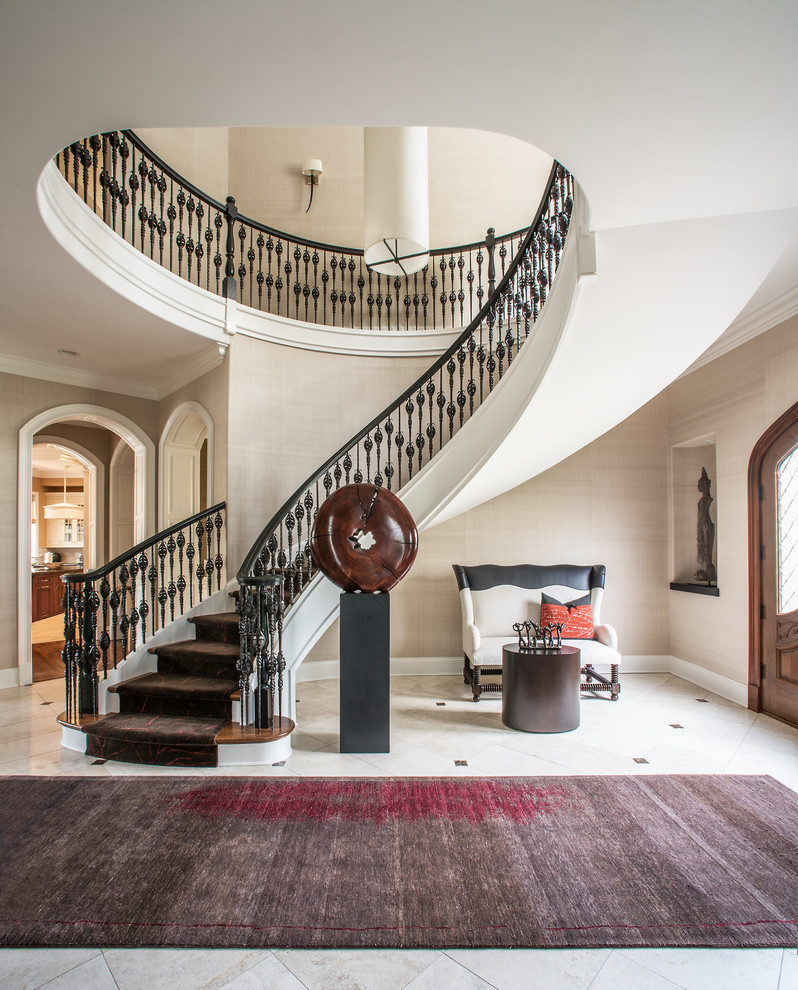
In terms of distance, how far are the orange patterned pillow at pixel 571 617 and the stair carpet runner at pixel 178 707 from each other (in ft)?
9.69

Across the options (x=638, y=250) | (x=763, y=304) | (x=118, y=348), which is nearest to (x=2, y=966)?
(x=638, y=250)

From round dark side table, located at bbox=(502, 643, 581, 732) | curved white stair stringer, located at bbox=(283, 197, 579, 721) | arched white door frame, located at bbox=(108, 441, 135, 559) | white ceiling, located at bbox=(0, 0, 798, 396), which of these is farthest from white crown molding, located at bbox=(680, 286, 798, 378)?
arched white door frame, located at bbox=(108, 441, 135, 559)

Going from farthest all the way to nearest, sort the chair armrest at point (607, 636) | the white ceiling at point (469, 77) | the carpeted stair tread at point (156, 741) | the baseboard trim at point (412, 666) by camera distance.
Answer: the baseboard trim at point (412, 666)
the chair armrest at point (607, 636)
the carpeted stair tread at point (156, 741)
the white ceiling at point (469, 77)

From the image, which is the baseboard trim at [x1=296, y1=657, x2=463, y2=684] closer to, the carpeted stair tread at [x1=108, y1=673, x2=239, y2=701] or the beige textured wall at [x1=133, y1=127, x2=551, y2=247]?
the carpeted stair tread at [x1=108, y1=673, x2=239, y2=701]

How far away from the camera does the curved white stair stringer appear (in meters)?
3.89

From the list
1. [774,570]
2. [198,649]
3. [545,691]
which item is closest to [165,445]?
[198,649]

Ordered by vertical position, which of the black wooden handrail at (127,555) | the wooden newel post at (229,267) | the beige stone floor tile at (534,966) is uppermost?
the wooden newel post at (229,267)

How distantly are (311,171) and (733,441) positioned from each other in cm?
587

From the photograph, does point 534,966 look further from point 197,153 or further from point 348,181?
point 197,153

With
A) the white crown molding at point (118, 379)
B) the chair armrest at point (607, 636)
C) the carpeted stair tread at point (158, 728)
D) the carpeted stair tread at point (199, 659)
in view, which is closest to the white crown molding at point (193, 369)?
the white crown molding at point (118, 379)

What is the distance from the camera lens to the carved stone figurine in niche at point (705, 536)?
596 centimetres

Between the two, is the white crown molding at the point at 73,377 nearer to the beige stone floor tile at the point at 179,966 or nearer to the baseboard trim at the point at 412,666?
the baseboard trim at the point at 412,666

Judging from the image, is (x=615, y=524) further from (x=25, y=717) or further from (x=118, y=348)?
(x=25, y=717)

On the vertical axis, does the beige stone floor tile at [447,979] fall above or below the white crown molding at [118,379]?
below
